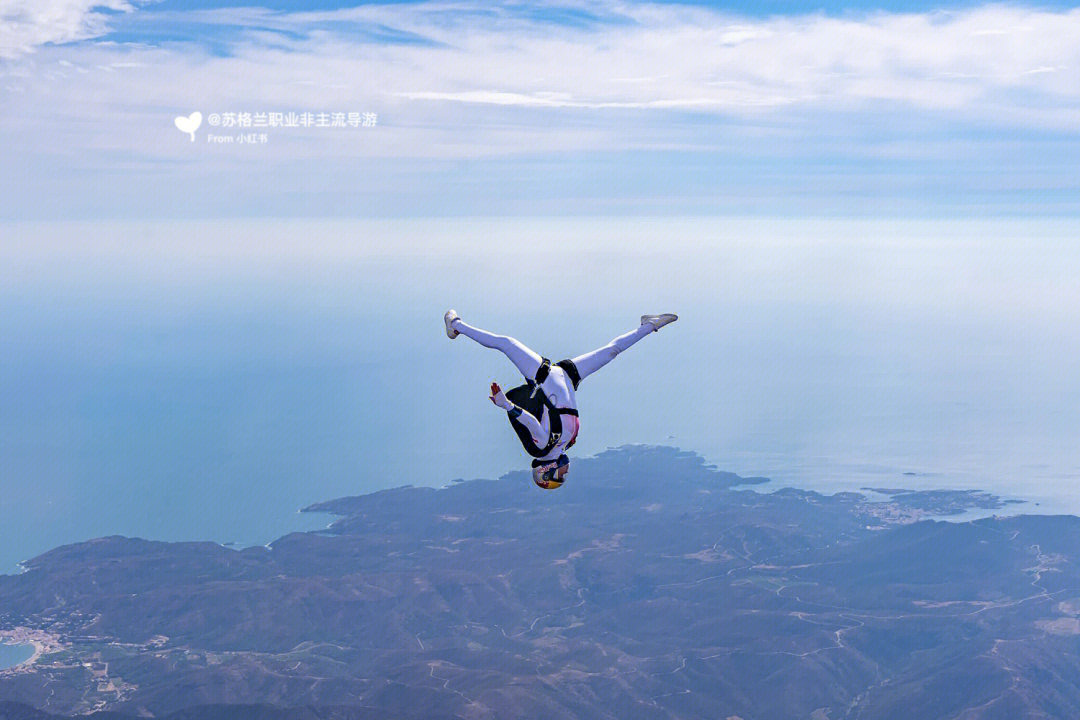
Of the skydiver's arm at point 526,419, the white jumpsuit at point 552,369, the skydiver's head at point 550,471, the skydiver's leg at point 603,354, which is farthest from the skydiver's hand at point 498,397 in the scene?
the skydiver's leg at point 603,354

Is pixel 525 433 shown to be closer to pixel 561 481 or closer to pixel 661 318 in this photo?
pixel 561 481

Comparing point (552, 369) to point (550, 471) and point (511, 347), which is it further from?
point (550, 471)

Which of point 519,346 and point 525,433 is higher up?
point 519,346

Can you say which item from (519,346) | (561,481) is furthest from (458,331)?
(561,481)

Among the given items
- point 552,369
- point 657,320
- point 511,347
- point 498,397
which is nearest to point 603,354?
point 657,320

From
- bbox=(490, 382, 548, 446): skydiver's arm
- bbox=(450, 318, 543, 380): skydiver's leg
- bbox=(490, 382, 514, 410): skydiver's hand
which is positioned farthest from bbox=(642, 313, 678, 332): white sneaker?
bbox=(490, 382, 514, 410): skydiver's hand

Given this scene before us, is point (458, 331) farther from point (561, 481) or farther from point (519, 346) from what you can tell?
point (561, 481)

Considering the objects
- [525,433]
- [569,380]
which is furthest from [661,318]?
[525,433]
